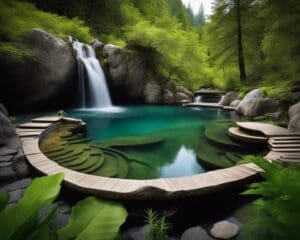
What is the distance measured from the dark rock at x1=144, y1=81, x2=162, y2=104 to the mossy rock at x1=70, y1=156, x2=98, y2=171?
47.5 feet

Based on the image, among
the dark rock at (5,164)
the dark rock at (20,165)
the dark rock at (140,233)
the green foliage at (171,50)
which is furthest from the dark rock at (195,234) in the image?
the green foliage at (171,50)

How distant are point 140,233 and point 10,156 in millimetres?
3013

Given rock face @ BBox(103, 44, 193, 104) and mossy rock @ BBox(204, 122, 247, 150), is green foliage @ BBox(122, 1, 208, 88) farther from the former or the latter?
mossy rock @ BBox(204, 122, 247, 150)

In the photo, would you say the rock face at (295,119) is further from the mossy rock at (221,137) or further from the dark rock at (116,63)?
the dark rock at (116,63)

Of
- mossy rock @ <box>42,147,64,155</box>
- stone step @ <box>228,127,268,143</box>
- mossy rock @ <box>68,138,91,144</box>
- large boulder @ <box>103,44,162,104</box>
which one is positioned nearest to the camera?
mossy rock @ <box>42,147,64,155</box>

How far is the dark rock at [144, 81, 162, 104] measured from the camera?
19.6 metres

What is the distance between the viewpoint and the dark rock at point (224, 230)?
2621mm

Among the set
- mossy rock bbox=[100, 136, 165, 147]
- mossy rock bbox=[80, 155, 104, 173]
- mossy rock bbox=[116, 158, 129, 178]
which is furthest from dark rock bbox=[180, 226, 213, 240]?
mossy rock bbox=[100, 136, 165, 147]

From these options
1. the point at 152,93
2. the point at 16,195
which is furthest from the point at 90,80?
the point at 16,195

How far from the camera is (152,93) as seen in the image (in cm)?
1967

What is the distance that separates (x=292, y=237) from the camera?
44.1 inches

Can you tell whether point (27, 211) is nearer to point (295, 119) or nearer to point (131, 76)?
point (295, 119)

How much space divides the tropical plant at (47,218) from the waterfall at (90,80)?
49.1 ft

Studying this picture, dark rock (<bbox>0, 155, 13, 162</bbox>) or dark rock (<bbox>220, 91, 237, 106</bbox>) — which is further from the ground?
dark rock (<bbox>220, 91, 237, 106</bbox>)
